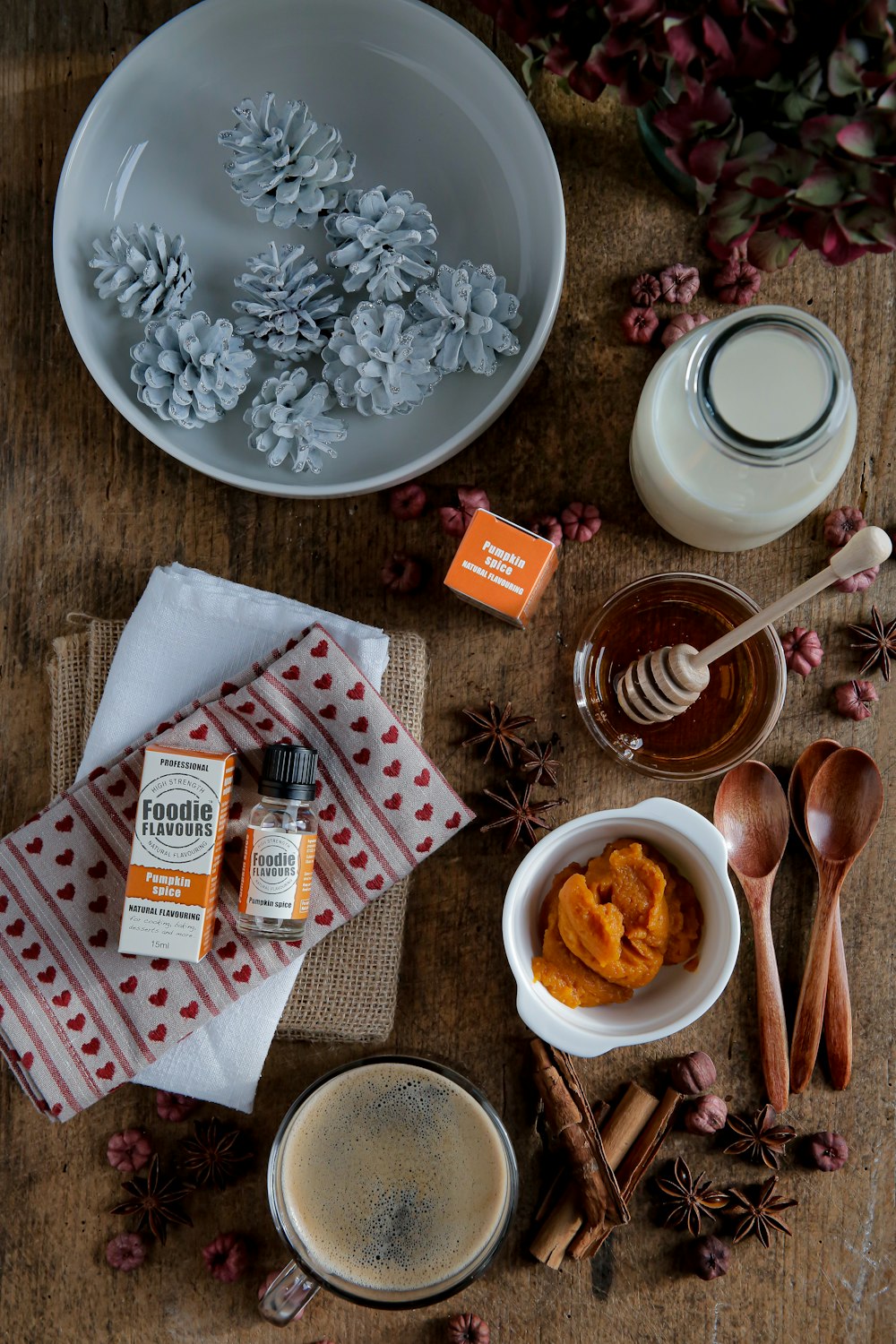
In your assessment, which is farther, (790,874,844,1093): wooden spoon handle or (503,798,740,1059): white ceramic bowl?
(790,874,844,1093): wooden spoon handle

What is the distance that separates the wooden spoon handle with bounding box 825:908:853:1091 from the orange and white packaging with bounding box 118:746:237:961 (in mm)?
843

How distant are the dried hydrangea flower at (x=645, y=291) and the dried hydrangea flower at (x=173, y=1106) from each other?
1.26 m

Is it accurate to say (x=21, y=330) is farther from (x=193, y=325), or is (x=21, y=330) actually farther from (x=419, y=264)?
(x=419, y=264)

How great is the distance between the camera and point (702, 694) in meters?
1.28

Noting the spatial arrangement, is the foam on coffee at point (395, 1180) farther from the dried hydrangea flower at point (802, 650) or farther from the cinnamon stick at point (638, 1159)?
the dried hydrangea flower at point (802, 650)

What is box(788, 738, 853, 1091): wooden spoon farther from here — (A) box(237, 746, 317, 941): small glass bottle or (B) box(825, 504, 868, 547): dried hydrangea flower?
(A) box(237, 746, 317, 941): small glass bottle

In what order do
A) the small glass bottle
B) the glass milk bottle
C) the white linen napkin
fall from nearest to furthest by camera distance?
the glass milk bottle
the small glass bottle
the white linen napkin

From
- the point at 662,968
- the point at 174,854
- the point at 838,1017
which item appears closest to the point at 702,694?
the point at 662,968

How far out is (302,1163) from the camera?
1203 mm

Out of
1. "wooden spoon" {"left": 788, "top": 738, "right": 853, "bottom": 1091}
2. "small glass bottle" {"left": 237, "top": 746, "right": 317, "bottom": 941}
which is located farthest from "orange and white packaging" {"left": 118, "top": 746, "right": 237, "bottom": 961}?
"wooden spoon" {"left": 788, "top": 738, "right": 853, "bottom": 1091}

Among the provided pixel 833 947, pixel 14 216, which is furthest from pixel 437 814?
pixel 14 216

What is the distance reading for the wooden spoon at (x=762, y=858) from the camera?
127 cm

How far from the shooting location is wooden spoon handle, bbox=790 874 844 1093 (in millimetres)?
1269

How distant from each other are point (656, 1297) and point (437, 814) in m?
0.76
